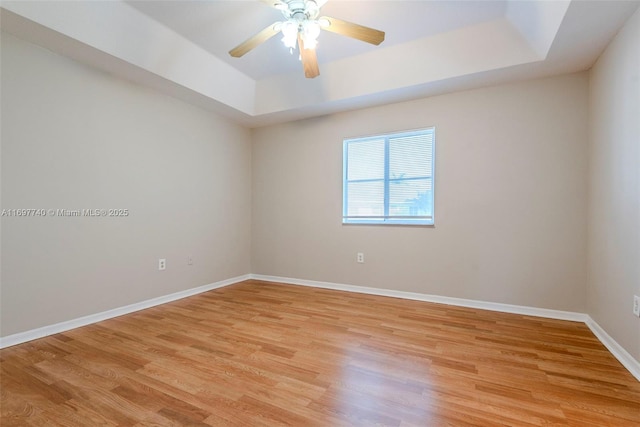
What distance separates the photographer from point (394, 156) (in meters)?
3.56

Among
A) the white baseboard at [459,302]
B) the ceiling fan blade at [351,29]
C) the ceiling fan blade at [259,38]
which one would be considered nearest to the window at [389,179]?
the white baseboard at [459,302]

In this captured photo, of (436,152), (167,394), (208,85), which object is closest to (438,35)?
(436,152)

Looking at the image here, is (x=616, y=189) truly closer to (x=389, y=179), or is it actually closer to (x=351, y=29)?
(x=389, y=179)

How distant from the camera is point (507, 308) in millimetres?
2959

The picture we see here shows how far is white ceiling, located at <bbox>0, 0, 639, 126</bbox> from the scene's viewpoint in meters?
2.12

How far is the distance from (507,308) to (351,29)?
302 cm

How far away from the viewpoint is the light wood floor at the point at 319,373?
4.65ft

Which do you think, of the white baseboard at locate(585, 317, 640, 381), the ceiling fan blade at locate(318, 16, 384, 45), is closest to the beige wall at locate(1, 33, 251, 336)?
the ceiling fan blade at locate(318, 16, 384, 45)

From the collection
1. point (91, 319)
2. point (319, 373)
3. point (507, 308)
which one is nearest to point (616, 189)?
point (507, 308)

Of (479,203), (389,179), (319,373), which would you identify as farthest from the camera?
(389,179)

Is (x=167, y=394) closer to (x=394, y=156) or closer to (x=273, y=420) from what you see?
(x=273, y=420)

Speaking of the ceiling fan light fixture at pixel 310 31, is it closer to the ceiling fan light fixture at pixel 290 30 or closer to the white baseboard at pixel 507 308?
the ceiling fan light fixture at pixel 290 30

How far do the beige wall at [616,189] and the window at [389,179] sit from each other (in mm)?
1400

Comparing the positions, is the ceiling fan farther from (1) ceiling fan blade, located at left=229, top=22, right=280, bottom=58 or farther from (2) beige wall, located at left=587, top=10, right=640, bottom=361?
(2) beige wall, located at left=587, top=10, right=640, bottom=361
